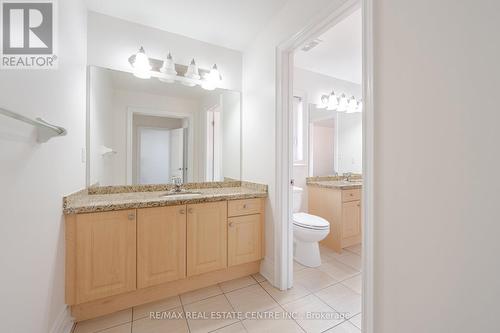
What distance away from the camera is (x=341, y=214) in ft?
8.05

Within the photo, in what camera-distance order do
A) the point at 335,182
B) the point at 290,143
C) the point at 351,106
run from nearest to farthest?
the point at 290,143
the point at 335,182
the point at 351,106

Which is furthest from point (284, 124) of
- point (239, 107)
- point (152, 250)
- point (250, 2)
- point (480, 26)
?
point (152, 250)

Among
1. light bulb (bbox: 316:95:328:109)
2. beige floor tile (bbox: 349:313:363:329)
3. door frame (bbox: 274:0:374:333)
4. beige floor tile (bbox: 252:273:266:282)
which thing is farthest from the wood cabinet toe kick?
light bulb (bbox: 316:95:328:109)

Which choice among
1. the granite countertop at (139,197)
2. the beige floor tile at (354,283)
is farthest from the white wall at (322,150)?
the beige floor tile at (354,283)

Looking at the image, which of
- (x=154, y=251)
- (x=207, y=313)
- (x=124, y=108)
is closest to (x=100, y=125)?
(x=124, y=108)

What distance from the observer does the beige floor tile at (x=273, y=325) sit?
1.33 m

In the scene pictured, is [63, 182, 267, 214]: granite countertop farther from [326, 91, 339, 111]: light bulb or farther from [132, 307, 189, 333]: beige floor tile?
[326, 91, 339, 111]: light bulb

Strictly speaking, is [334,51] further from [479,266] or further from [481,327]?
[481,327]

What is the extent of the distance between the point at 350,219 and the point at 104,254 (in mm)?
2546

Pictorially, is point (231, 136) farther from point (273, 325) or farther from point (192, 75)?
point (273, 325)

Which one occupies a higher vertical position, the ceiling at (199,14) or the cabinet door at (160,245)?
the ceiling at (199,14)

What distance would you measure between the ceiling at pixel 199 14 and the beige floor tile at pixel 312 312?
96.4 inches

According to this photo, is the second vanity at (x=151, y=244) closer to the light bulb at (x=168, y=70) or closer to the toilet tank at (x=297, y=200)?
the toilet tank at (x=297, y=200)

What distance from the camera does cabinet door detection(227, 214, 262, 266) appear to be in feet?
5.95
